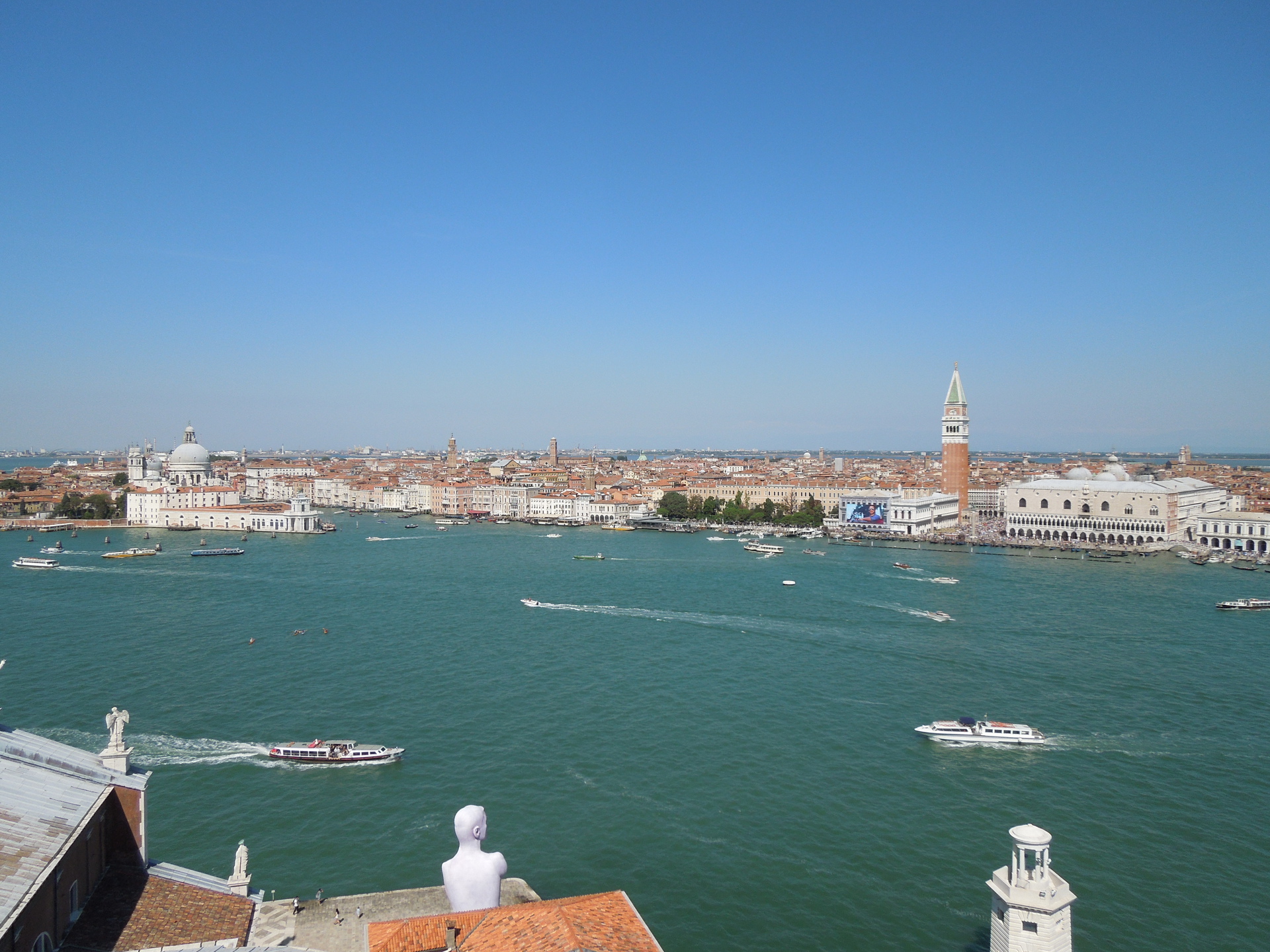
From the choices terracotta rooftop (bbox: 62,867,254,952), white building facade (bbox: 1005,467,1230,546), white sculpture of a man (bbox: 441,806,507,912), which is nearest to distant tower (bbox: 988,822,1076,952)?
white sculpture of a man (bbox: 441,806,507,912)

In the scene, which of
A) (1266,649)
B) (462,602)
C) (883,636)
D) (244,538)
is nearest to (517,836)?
(883,636)

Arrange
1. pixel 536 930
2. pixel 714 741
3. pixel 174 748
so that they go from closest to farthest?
pixel 536 930, pixel 174 748, pixel 714 741

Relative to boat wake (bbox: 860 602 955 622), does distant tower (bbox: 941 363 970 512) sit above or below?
above

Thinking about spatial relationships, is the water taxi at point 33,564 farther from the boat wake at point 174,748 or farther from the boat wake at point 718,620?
the boat wake at point 174,748

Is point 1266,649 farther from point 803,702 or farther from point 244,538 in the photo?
point 244,538

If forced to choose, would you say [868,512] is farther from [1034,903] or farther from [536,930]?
[536,930]

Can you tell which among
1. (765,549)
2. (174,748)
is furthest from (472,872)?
(765,549)

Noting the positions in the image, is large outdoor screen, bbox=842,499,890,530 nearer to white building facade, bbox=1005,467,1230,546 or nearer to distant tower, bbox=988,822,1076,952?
white building facade, bbox=1005,467,1230,546

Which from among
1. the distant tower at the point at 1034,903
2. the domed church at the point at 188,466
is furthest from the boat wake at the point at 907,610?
the domed church at the point at 188,466
